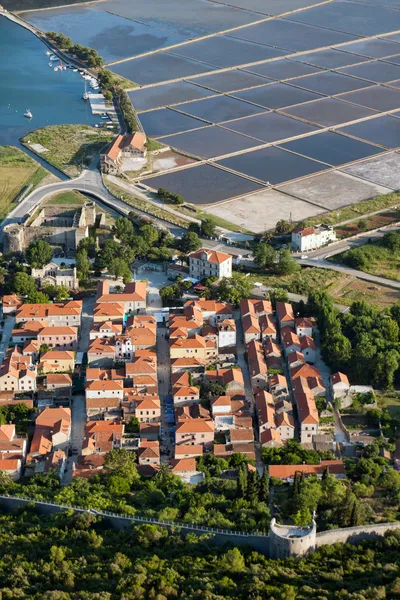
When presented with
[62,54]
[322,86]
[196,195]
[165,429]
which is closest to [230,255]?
[196,195]

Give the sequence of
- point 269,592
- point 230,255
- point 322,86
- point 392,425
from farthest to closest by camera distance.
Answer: point 322,86
point 230,255
point 392,425
point 269,592

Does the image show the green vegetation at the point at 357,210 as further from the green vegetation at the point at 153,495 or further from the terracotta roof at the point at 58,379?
the green vegetation at the point at 153,495

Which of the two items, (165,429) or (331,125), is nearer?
(165,429)

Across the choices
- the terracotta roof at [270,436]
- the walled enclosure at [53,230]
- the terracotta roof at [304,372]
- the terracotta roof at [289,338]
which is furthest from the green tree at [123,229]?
the terracotta roof at [270,436]

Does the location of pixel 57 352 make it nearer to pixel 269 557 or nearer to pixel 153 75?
pixel 269 557

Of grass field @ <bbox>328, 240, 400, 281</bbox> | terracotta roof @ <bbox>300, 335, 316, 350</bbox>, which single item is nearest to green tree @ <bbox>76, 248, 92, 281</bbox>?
terracotta roof @ <bbox>300, 335, 316, 350</bbox>

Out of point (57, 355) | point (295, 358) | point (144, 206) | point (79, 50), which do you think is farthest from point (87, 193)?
point (79, 50)
